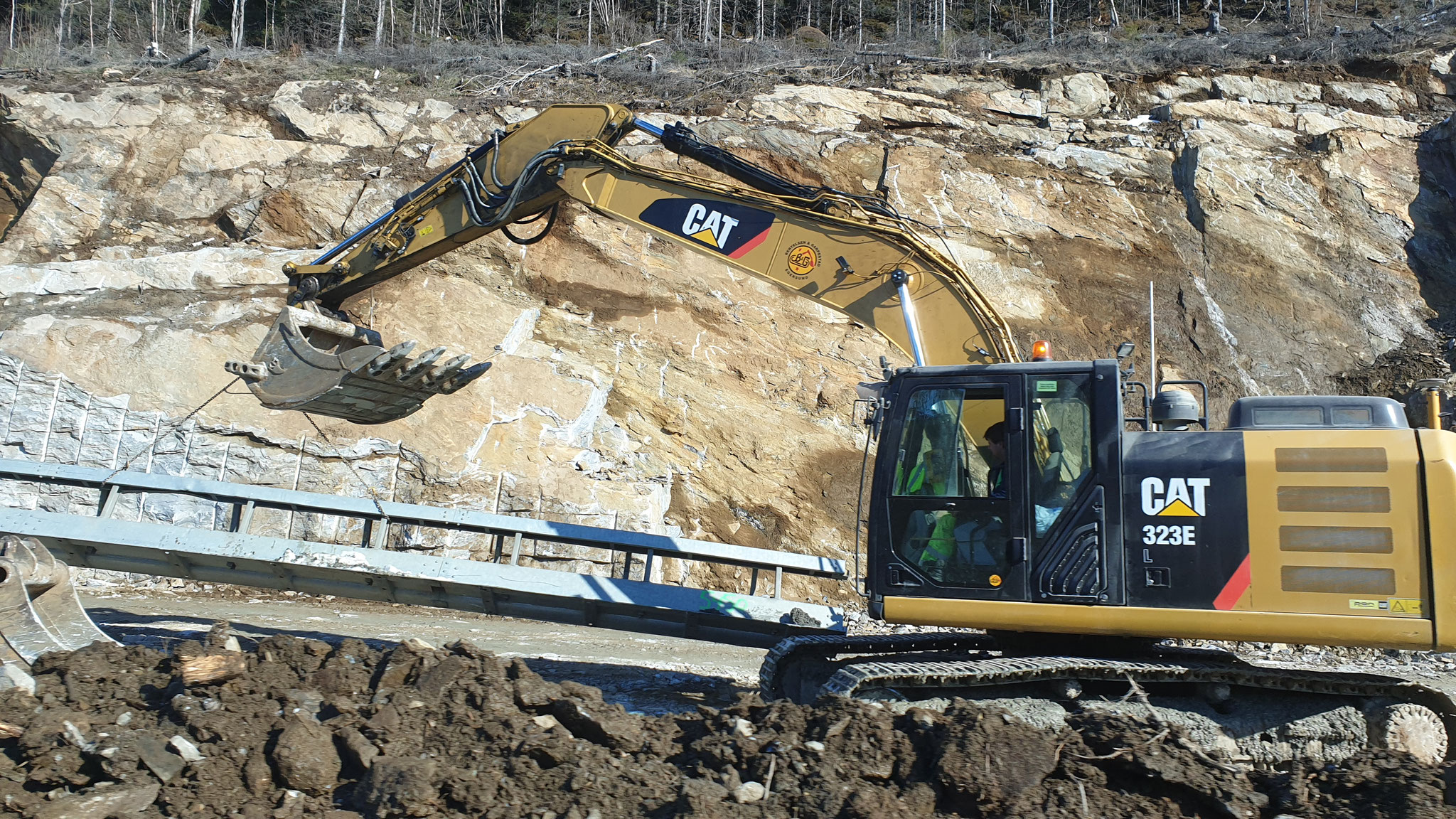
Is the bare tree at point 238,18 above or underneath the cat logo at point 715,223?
above

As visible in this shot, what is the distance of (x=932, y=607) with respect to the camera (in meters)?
4.89

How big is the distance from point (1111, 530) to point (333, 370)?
506cm

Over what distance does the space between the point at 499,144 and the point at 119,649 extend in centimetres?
415

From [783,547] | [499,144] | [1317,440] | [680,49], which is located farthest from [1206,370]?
[680,49]

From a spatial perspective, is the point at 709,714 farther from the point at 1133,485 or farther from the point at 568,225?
the point at 568,225

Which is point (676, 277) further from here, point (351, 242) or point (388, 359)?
point (388, 359)

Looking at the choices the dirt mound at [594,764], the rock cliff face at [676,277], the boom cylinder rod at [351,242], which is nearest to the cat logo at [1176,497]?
the dirt mound at [594,764]

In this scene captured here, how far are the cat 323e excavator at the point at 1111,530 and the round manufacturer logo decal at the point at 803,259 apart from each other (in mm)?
329

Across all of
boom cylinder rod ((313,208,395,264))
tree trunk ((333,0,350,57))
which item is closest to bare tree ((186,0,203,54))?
tree trunk ((333,0,350,57))

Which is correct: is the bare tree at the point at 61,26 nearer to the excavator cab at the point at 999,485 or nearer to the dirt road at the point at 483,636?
the dirt road at the point at 483,636

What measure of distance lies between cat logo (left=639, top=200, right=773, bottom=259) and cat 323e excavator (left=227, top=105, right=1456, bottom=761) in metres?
0.68

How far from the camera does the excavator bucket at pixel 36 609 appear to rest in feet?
15.8

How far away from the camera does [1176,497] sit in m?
4.70

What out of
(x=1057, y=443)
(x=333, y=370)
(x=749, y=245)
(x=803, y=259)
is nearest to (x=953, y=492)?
(x=1057, y=443)
